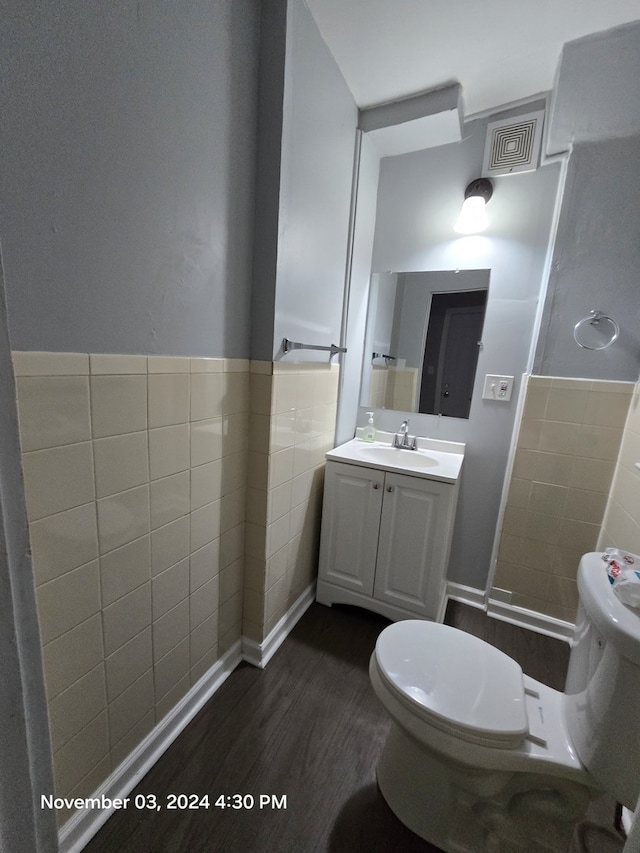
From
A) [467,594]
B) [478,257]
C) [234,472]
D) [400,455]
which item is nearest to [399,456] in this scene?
[400,455]

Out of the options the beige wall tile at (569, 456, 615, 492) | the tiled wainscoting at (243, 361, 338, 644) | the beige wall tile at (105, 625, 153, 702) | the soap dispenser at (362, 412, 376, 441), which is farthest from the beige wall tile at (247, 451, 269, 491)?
the beige wall tile at (569, 456, 615, 492)

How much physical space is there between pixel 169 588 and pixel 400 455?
4.02 ft

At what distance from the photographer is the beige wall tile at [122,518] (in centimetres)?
82

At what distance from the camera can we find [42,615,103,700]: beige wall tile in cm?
75

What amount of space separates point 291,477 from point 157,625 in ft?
2.18

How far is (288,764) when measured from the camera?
1085 mm

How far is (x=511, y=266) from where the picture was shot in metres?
1.65

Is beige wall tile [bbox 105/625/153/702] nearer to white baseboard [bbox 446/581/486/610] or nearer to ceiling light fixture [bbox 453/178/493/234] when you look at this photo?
white baseboard [bbox 446/581/486/610]

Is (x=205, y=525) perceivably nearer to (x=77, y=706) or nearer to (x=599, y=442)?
(x=77, y=706)

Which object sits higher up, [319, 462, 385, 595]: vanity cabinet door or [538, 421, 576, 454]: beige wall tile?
[538, 421, 576, 454]: beige wall tile

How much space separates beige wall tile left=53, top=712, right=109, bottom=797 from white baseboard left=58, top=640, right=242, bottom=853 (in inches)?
3.9

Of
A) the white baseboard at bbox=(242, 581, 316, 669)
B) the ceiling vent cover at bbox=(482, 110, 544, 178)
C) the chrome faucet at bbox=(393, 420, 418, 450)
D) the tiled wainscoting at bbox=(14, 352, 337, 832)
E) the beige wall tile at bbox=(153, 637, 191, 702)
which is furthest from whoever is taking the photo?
the chrome faucet at bbox=(393, 420, 418, 450)

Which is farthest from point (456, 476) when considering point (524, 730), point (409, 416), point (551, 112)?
point (551, 112)

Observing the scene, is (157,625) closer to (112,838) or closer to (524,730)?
(112,838)
